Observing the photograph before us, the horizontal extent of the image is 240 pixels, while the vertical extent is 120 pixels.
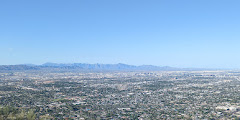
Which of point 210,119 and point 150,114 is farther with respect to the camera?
point 150,114

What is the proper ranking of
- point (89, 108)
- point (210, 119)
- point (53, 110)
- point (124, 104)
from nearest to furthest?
point (210, 119) < point (53, 110) < point (89, 108) < point (124, 104)

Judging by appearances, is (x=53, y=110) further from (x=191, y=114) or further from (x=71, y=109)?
(x=191, y=114)

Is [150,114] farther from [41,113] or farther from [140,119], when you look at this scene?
[41,113]

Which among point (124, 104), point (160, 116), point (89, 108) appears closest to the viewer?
point (160, 116)

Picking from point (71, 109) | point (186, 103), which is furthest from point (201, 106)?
point (71, 109)

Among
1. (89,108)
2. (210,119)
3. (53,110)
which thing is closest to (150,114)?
(210,119)

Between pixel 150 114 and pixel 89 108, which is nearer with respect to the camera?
pixel 150 114

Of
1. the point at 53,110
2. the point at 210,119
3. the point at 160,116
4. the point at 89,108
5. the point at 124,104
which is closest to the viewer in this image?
the point at 210,119

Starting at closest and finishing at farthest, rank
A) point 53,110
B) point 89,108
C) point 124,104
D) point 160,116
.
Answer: point 160,116 → point 53,110 → point 89,108 → point 124,104
